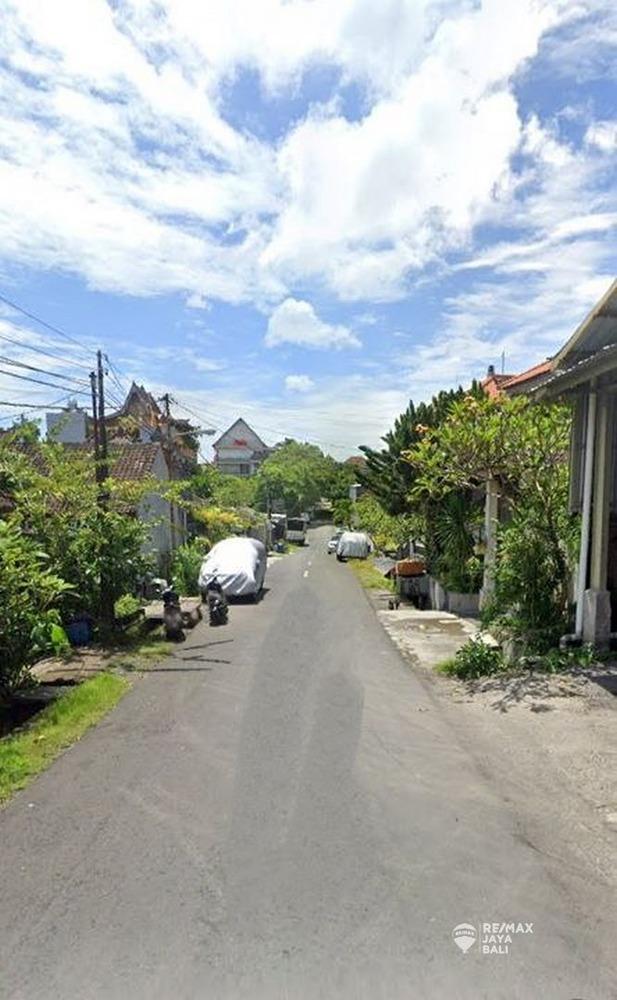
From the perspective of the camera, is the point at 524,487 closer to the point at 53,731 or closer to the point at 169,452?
the point at 53,731

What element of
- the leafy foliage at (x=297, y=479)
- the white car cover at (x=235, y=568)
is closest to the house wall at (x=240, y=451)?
the leafy foliage at (x=297, y=479)

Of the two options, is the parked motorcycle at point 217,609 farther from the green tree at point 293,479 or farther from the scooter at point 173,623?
the green tree at point 293,479

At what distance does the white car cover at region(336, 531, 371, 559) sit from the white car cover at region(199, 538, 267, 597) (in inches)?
802

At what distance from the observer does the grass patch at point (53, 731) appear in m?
6.08

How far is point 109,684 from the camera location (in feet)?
31.7

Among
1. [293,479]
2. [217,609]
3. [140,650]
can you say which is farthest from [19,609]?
[293,479]

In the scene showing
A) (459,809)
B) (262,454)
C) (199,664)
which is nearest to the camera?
(459,809)

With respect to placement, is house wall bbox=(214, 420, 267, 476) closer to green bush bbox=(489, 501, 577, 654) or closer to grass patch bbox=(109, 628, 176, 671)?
grass patch bbox=(109, 628, 176, 671)

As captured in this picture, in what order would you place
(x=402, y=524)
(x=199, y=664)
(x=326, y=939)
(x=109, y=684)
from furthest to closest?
(x=402, y=524)
(x=199, y=664)
(x=109, y=684)
(x=326, y=939)

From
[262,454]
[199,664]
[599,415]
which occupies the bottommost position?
[199,664]

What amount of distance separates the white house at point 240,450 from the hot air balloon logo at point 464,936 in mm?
86906

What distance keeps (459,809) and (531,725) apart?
2.12m

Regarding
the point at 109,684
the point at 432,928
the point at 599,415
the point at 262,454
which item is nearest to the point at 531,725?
the point at 432,928

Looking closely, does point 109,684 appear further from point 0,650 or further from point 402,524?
point 402,524
